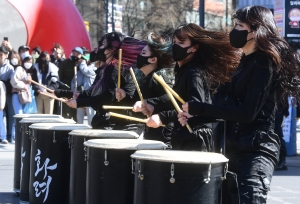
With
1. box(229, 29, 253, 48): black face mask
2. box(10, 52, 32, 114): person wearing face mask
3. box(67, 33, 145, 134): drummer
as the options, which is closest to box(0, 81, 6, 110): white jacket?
box(10, 52, 32, 114): person wearing face mask

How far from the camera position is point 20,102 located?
1414 centimetres

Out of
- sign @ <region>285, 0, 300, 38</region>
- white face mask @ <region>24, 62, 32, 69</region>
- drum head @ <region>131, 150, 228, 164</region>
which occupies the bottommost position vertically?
drum head @ <region>131, 150, 228, 164</region>

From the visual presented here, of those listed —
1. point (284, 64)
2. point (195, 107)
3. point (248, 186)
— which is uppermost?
point (284, 64)

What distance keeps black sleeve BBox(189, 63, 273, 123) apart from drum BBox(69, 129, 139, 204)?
5.36 feet

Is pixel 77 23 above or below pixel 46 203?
above

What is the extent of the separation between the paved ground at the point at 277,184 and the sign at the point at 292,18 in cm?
359

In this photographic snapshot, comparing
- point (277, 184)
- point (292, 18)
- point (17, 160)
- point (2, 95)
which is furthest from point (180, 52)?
point (292, 18)

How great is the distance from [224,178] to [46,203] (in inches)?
113

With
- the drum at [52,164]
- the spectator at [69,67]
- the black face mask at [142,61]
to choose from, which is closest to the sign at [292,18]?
the spectator at [69,67]

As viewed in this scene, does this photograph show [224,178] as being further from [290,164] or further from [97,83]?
[290,164]

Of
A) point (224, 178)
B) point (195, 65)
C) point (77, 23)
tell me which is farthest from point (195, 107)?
point (77, 23)

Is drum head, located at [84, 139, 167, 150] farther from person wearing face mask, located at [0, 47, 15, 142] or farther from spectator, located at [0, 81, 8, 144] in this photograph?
person wearing face mask, located at [0, 47, 15, 142]

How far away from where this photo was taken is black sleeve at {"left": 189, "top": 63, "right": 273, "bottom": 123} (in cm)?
444

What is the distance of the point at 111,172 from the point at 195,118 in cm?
73
